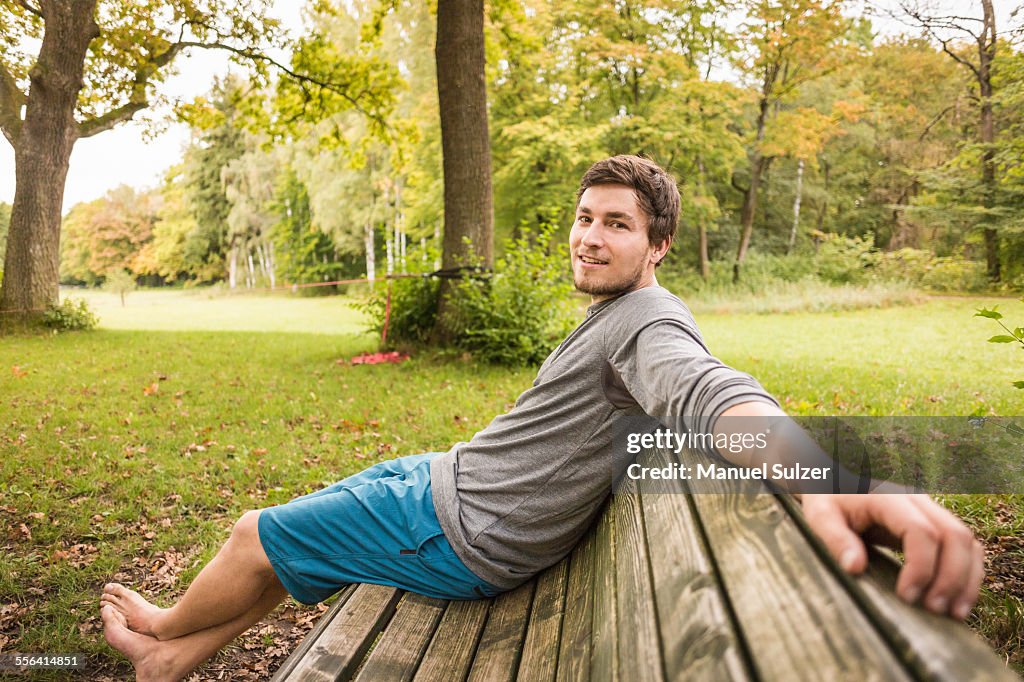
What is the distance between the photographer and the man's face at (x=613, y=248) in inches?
79.9

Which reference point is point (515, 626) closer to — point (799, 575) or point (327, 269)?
point (799, 575)

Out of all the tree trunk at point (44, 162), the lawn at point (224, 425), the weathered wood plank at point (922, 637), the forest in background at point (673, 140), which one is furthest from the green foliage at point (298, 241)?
the weathered wood plank at point (922, 637)

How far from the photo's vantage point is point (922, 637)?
66cm

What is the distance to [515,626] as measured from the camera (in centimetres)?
190

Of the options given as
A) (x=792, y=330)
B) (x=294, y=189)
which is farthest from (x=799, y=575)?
(x=294, y=189)

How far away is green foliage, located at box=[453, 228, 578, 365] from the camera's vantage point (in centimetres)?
821

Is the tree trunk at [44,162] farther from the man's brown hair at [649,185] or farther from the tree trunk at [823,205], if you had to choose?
the tree trunk at [823,205]

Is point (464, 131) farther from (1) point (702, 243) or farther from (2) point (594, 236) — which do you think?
(1) point (702, 243)

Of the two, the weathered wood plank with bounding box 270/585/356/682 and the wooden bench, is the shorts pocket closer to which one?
the wooden bench

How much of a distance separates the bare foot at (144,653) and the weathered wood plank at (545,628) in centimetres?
115

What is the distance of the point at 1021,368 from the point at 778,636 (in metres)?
8.28

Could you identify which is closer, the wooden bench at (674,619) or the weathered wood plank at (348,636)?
the wooden bench at (674,619)

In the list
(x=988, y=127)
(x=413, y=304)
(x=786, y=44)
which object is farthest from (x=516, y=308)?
(x=786, y=44)

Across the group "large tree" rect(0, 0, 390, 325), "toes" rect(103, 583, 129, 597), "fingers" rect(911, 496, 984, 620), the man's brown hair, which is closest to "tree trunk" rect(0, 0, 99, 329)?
"large tree" rect(0, 0, 390, 325)
